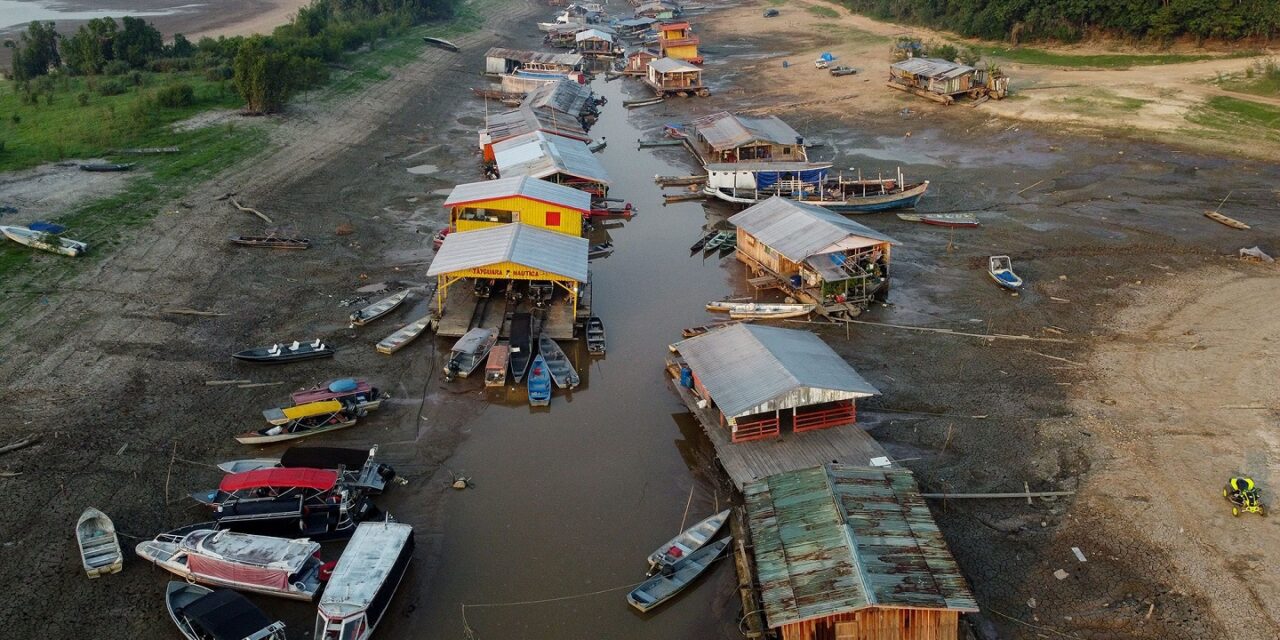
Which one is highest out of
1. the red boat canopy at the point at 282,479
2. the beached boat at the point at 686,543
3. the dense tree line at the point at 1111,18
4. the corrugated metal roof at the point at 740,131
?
the dense tree line at the point at 1111,18

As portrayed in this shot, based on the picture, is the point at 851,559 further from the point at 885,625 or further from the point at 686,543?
the point at 686,543

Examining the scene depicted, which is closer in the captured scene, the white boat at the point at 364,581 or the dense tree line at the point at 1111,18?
the white boat at the point at 364,581

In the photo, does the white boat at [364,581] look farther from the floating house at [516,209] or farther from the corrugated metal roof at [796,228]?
the corrugated metal roof at [796,228]

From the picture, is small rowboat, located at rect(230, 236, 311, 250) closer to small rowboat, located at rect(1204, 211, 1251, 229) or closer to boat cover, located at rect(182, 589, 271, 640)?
boat cover, located at rect(182, 589, 271, 640)

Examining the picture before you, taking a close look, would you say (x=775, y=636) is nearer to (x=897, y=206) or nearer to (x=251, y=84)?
(x=897, y=206)

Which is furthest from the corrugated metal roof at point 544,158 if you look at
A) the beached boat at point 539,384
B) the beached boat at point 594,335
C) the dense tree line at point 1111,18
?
the dense tree line at point 1111,18

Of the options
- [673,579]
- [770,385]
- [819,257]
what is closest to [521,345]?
[770,385]
